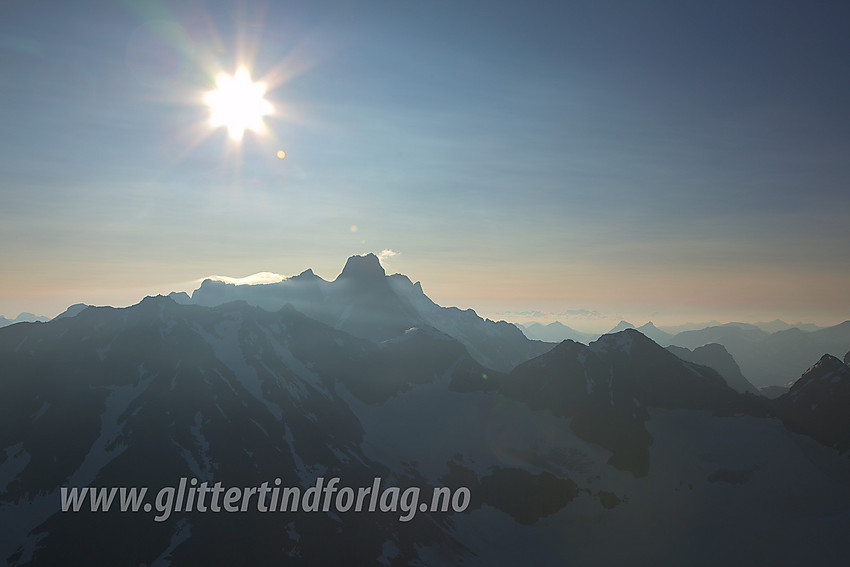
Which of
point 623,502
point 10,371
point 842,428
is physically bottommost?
point 623,502

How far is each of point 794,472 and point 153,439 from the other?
9131 inches

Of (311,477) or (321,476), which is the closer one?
(311,477)

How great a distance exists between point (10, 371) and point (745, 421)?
963 feet

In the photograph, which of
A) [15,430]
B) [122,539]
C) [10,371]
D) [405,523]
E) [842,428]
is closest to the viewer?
[122,539]

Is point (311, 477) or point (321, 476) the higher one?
point (311, 477)

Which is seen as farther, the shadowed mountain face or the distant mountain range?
the distant mountain range

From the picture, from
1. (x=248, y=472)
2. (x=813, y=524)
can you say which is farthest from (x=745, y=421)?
(x=248, y=472)

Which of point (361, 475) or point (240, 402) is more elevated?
point (240, 402)

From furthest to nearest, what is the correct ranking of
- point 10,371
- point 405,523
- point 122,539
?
1. point 10,371
2. point 405,523
3. point 122,539

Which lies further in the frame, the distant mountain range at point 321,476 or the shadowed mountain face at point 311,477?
the distant mountain range at point 321,476

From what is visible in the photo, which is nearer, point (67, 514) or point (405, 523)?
point (67, 514)

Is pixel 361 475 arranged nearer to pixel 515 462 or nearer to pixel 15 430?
pixel 515 462

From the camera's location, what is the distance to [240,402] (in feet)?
578

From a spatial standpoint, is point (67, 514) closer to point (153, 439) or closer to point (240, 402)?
point (153, 439)
